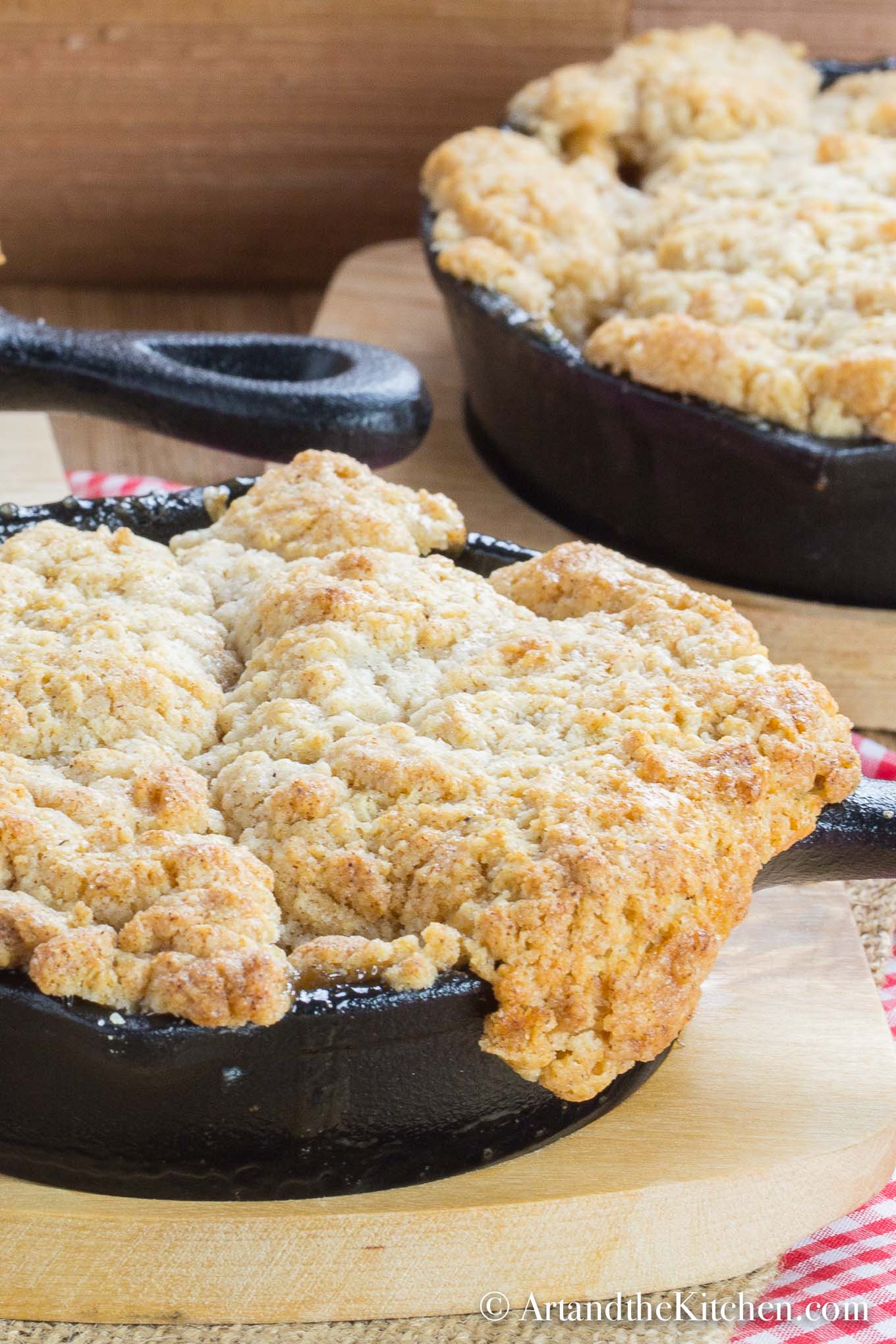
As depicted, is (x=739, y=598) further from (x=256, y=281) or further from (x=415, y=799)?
(x=256, y=281)

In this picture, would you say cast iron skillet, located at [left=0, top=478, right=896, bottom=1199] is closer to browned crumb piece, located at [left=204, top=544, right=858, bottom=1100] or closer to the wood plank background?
browned crumb piece, located at [left=204, top=544, right=858, bottom=1100]

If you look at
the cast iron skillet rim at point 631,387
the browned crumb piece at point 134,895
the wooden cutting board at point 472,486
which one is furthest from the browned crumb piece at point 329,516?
the wooden cutting board at point 472,486

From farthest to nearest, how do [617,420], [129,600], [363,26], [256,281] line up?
1. [256,281]
2. [363,26]
3. [617,420]
4. [129,600]

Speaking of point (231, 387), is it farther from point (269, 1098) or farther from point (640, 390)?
point (269, 1098)

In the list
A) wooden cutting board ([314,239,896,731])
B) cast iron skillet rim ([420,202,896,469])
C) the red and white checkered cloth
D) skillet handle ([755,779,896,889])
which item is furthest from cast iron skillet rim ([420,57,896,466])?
the red and white checkered cloth

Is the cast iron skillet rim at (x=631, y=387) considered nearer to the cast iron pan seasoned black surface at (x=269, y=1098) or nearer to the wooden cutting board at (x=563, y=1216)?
the wooden cutting board at (x=563, y=1216)

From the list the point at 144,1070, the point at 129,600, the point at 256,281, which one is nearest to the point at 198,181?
the point at 256,281

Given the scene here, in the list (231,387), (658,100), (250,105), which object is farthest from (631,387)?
(250,105)
